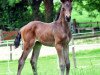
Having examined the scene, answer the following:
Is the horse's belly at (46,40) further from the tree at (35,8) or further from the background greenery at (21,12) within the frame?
the tree at (35,8)

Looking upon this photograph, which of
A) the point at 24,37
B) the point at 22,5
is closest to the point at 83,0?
the point at 22,5

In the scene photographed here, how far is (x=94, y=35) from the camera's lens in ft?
102

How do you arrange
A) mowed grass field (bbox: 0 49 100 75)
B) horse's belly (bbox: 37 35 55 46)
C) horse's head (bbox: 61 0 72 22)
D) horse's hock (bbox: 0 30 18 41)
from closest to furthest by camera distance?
horse's head (bbox: 61 0 72 22)
horse's belly (bbox: 37 35 55 46)
mowed grass field (bbox: 0 49 100 75)
horse's hock (bbox: 0 30 18 41)

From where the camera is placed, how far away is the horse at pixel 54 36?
10.9 m

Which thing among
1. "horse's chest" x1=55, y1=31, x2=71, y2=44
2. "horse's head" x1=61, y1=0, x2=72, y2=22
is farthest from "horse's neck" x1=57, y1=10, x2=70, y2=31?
"horse's head" x1=61, y1=0, x2=72, y2=22

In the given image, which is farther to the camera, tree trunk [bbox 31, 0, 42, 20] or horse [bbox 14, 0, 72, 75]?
tree trunk [bbox 31, 0, 42, 20]

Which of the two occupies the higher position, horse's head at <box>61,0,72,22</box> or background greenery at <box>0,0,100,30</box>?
horse's head at <box>61,0,72,22</box>

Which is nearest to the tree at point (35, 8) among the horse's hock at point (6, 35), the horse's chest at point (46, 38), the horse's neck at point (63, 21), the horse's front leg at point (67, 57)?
the horse's hock at point (6, 35)

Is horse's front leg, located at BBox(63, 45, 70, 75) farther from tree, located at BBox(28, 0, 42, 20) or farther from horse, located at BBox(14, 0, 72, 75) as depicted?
tree, located at BBox(28, 0, 42, 20)

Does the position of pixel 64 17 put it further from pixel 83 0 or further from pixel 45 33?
pixel 83 0

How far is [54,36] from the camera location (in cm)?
1141

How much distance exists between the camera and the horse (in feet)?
35.7

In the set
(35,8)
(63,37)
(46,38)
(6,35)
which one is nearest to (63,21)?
(63,37)

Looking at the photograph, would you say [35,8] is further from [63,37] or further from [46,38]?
[63,37]
